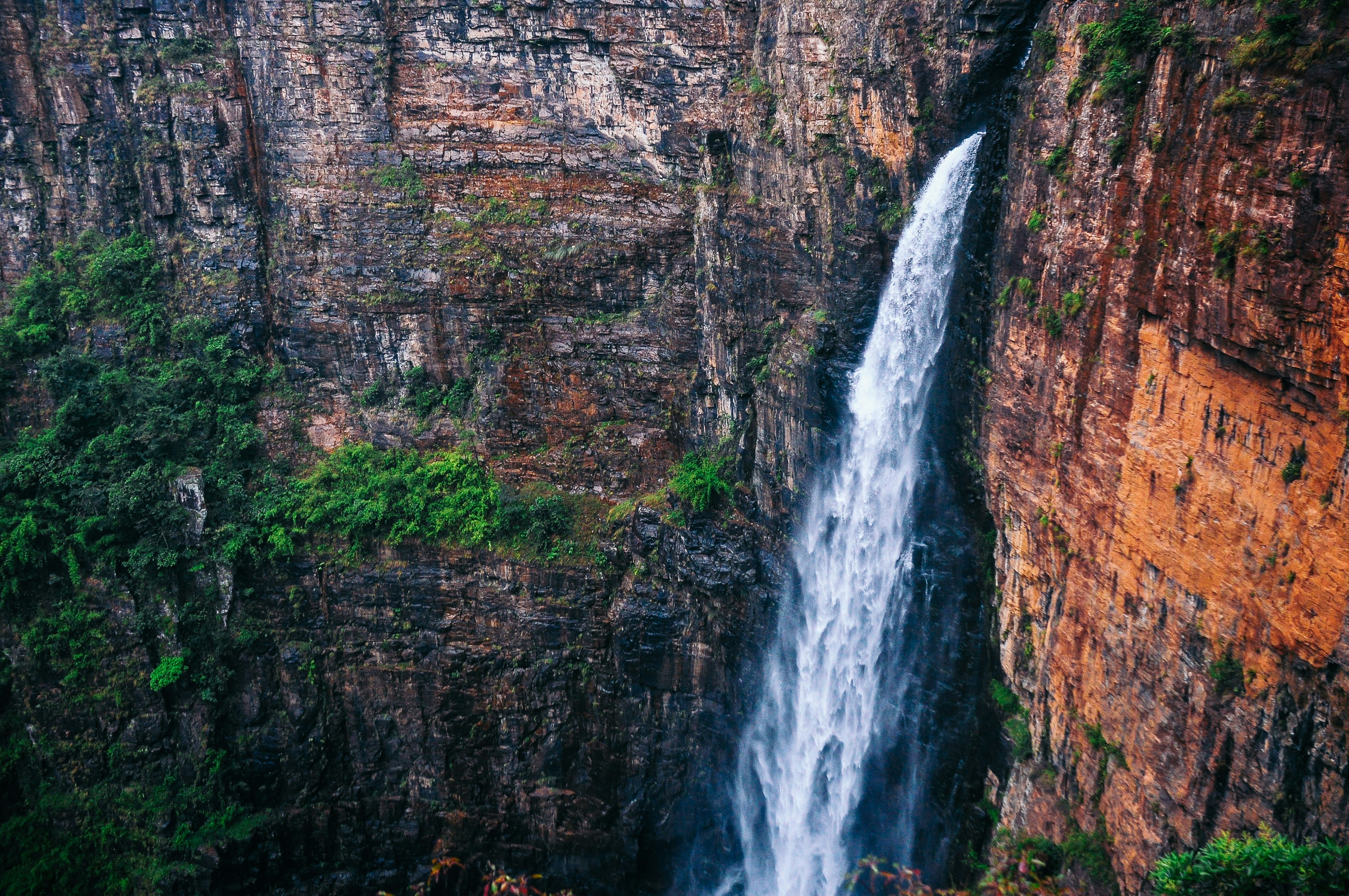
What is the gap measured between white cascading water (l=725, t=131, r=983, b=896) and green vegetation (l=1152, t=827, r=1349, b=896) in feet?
25.6

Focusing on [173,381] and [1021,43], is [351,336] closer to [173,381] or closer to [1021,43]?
[173,381]

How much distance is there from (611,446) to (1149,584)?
43.2 ft

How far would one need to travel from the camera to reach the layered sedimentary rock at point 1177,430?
8961 millimetres

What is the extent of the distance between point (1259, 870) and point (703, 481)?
44.2ft

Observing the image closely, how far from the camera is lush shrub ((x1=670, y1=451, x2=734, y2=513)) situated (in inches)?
807

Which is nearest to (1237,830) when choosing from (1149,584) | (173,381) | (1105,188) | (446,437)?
(1149,584)

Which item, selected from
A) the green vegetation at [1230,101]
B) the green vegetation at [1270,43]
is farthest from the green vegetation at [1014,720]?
the green vegetation at [1270,43]

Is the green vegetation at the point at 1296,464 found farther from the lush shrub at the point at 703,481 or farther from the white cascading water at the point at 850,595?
the lush shrub at the point at 703,481

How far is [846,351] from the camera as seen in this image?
57.6ft

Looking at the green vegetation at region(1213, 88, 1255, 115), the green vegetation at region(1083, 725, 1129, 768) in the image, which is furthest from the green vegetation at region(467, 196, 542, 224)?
the green vegetation at region(1083, 725, 1129, 768)

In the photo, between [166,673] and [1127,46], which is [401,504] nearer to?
[166,673]

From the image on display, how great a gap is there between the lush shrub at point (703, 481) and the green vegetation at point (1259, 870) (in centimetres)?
1263

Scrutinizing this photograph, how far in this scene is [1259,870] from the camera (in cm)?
812

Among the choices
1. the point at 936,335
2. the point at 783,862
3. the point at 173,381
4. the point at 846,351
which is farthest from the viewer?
the point at 173,381
